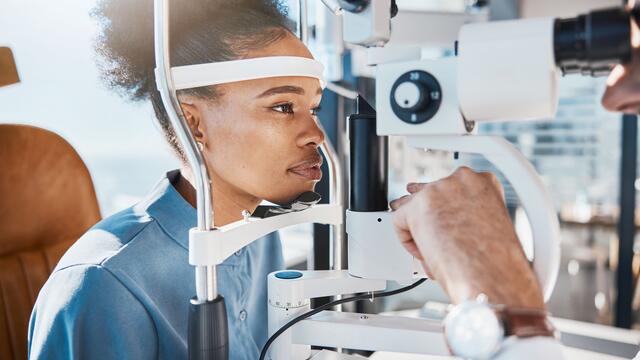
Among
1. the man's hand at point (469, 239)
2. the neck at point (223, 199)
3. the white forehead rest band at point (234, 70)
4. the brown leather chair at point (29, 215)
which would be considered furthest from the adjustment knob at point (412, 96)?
the brown leather chair at point (29, 215)

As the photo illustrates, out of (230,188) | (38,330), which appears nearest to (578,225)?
(230,188)

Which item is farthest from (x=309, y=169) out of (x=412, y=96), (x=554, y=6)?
(x=554, y=6)

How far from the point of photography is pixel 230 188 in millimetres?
951

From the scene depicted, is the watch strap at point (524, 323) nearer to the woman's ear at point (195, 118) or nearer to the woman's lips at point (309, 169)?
the woman's lips at point (309, 169)

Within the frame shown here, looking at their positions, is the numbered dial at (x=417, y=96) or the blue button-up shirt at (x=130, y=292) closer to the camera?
the numbered dial at (x=417, y=96)

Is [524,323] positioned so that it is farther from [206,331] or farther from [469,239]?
[206,331]

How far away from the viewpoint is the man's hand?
1.81 ft

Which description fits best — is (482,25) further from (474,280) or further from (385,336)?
(385,336)

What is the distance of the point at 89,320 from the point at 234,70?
1.49 ft

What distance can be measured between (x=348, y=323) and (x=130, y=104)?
2.18 feet

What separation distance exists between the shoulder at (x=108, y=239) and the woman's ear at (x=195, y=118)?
0.18m

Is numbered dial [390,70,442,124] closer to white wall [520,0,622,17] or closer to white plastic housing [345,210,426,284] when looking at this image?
white plastic housing [345,210,426,284]

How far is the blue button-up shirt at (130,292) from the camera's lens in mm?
741

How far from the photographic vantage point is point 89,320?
2.42 ft
